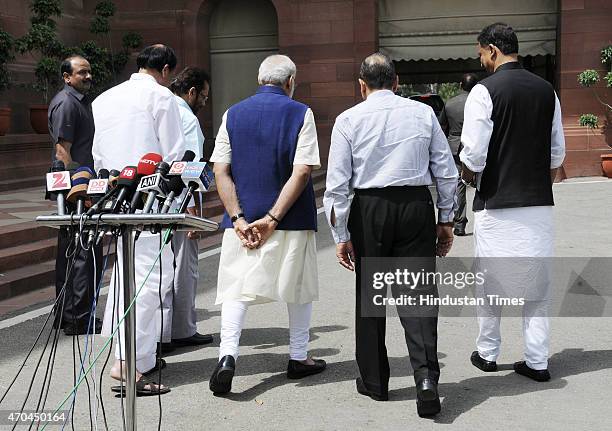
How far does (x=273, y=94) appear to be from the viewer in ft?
17.2

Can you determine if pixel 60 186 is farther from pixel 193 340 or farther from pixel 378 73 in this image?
pixel 193 340

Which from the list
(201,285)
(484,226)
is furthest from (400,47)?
(484,226)

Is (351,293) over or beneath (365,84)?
beneath

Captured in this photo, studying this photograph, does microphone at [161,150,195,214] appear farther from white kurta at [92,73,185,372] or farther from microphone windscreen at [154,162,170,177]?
white kurta at [92,73,185,372]

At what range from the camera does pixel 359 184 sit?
4.94m

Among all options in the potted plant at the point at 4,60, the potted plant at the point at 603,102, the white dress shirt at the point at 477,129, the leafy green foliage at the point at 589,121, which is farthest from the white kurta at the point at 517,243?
the leafy green foliage at the point at 589,121

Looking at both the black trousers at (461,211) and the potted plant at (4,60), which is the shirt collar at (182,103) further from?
the potted plant at (4,60)

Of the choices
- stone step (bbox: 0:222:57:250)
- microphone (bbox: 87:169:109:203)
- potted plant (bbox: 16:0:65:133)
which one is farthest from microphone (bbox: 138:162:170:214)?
potted plant (bbox: 16:0:65:133)

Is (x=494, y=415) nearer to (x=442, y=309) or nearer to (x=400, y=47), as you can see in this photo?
(x=442, y=309)

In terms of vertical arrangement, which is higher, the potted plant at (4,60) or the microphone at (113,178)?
the potted plant at (4,60)

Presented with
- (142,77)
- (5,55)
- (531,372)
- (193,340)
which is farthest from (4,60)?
(531,372)

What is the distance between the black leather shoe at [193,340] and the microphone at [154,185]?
110 inches

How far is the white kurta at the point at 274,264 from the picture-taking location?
16.9ft

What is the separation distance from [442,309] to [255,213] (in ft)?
8.41
